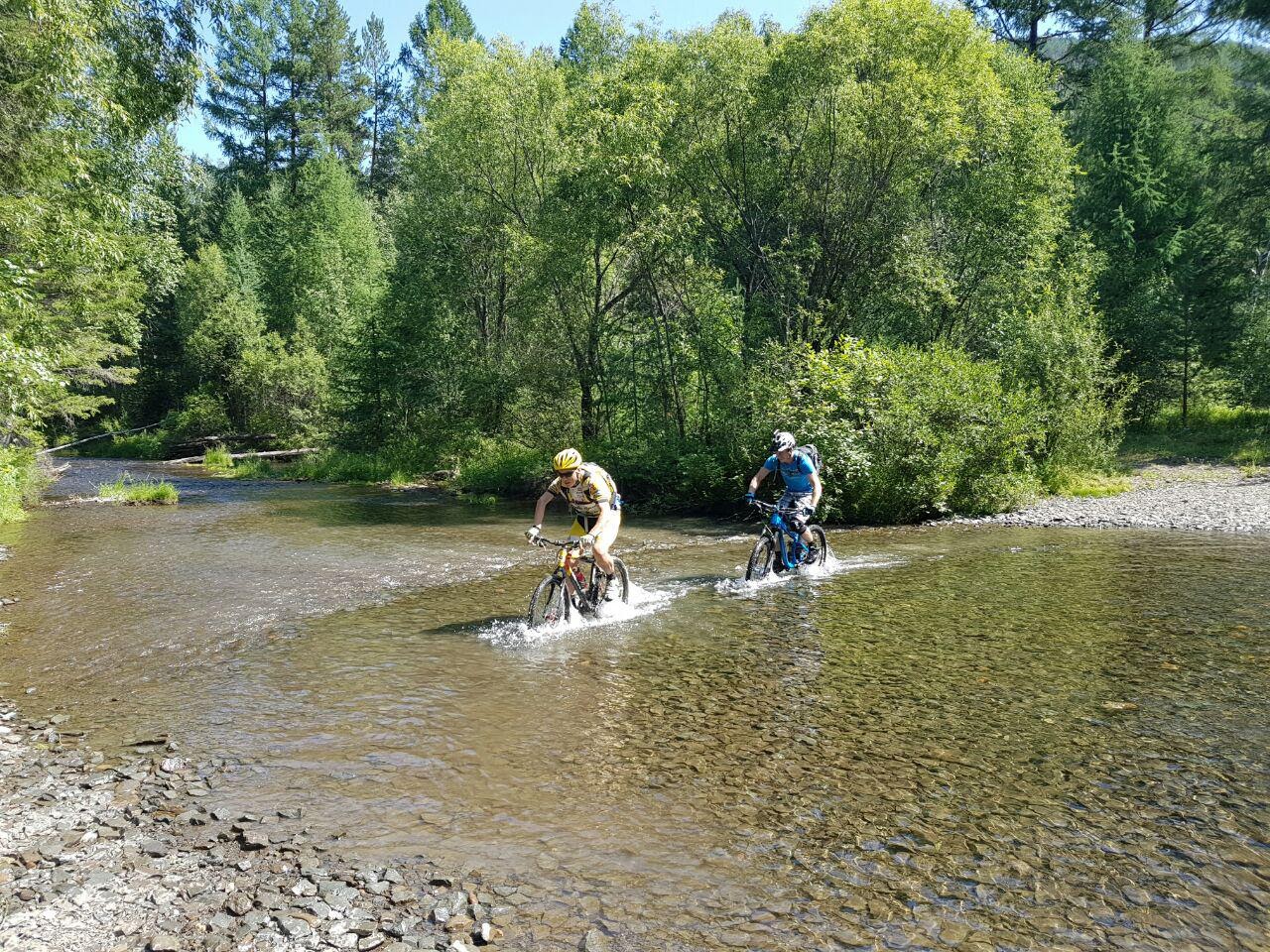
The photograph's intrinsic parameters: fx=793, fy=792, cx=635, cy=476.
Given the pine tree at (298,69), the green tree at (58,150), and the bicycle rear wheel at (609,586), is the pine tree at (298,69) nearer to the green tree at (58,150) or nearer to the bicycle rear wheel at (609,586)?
the green tree at (58,150)

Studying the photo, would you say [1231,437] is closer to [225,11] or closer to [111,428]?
[225,11]

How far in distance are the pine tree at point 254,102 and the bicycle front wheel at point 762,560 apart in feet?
226

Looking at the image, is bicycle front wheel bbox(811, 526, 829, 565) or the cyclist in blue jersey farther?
bicycle front wheel bbox(811, 526, 829, 565)

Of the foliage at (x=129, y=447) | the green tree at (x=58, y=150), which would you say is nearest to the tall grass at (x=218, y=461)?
the foliage at (x=129, y=447)

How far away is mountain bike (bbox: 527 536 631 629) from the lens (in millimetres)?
10766

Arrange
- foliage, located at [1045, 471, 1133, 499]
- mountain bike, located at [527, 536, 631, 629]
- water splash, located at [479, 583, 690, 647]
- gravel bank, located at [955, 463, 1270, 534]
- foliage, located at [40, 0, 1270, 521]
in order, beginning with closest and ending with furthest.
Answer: water splash, located at [479, 583, 690, 647] → mountain bike, located at [527, 536, 631, 629] → gravel bank, located at [955, 463, 1270, 534] → foliage, located at [40, 0, 1270, 521] → foliage, located at [1045, 471, 1133, 499]

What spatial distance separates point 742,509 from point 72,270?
20313mm

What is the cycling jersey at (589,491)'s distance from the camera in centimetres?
1089

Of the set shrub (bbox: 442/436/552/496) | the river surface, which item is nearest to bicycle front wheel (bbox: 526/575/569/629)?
the river surface

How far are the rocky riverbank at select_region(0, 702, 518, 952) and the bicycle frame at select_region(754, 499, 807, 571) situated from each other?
30.8ft

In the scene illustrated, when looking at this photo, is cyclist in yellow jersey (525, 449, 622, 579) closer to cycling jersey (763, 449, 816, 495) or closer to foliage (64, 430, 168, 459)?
cycling jersey (763, 449, 816, 495)

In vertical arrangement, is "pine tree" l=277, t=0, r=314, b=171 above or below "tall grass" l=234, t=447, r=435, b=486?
above

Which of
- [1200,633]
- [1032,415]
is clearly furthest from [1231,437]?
[1200,633]

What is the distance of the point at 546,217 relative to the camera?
2739 centimetres
